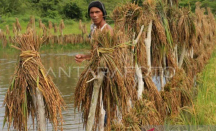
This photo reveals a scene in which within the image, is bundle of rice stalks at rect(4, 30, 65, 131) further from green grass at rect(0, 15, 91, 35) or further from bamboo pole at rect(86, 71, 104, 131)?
green grass at rect(0, 15, 91, 35)

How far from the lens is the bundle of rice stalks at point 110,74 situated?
4.26 m

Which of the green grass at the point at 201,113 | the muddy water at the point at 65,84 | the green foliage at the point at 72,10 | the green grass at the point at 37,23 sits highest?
the green foliage at the point at 72,10

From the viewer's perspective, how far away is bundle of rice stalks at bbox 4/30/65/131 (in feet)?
14.0

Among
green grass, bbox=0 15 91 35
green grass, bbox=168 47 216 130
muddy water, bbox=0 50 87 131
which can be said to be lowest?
muddy water, bbox=0 50 87 131

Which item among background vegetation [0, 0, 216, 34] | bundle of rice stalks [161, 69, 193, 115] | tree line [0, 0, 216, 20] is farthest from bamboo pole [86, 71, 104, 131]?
tree line [0, 0, 216, 20]

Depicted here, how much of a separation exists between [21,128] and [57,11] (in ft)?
110

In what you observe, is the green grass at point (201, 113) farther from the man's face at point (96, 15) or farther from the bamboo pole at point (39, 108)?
the bamboo pole at point (39, 108)

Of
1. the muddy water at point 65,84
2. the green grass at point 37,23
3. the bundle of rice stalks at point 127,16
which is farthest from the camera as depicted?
the green grass at point 37,23

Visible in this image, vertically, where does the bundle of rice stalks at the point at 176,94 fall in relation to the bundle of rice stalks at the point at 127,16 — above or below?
below

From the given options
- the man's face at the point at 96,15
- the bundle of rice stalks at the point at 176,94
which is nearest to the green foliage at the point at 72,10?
the bundle of rice stalks at the point at 176,94

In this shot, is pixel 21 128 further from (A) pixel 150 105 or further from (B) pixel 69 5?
(B) pixel 69 5

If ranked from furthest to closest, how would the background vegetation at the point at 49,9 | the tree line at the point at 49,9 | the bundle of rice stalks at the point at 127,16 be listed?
the tree line at the point at 49,9, the background vegetation at the point at 49,9, the bundle of rice stalks at the point at 127,16

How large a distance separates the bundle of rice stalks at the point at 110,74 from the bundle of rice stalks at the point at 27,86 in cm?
33

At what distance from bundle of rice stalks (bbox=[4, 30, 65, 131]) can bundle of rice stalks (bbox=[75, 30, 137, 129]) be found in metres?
0.33
